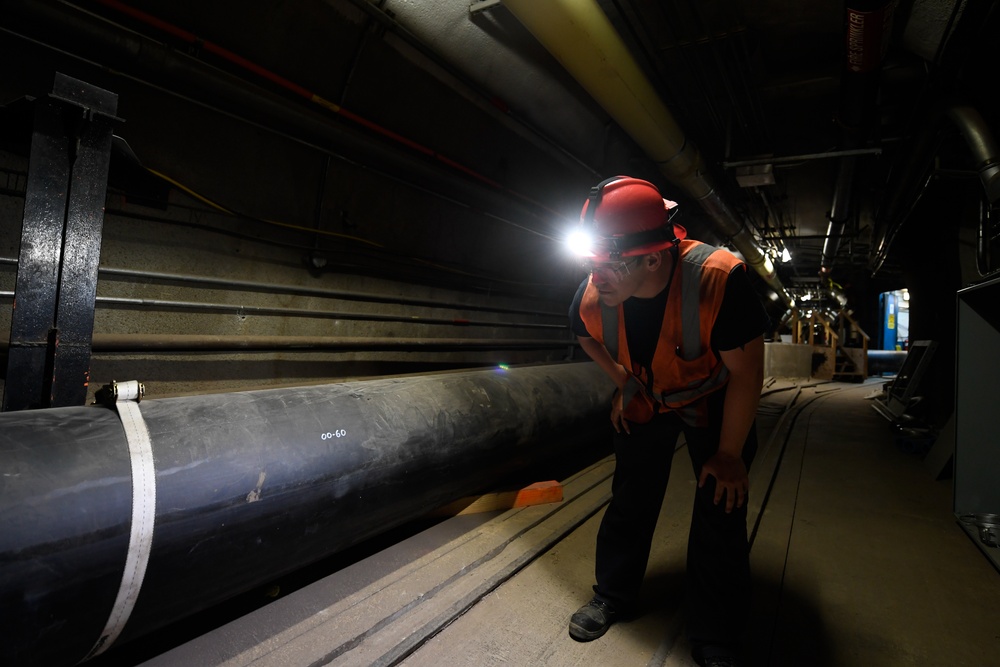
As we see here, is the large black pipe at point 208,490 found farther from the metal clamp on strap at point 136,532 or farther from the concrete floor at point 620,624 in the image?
the concrete floor at point 620,624

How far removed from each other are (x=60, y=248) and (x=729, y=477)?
1.95 meters

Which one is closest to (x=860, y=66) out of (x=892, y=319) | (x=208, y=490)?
(x=208, y=490)

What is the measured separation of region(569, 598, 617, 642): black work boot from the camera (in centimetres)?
136

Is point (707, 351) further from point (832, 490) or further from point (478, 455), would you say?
point (832, 490)

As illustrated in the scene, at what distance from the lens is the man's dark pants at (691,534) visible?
1.26 meters

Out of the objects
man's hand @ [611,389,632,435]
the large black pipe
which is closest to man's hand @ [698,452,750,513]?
man's hand @ [611,389,632,435]

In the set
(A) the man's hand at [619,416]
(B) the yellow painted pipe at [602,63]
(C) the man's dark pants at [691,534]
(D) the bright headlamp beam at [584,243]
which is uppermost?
(B) the yellow painted pipe at [602,63]

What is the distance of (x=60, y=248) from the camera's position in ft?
4.20

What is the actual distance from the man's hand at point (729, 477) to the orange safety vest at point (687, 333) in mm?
134

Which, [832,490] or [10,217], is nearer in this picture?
[10,217]

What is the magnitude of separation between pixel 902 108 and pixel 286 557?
559 cm

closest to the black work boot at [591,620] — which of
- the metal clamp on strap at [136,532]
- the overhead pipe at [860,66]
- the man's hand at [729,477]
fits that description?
the man's hand at [729,477]

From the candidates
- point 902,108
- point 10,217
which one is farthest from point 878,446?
point 10,217

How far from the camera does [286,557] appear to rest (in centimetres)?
132
